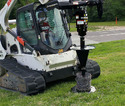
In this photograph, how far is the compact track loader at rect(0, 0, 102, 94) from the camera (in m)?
5.48

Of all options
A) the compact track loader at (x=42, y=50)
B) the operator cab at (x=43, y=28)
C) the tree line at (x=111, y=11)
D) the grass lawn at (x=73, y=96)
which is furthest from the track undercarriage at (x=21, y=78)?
the tree line at (x=111, y=11)

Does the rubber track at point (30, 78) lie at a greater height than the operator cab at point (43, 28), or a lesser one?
lesser

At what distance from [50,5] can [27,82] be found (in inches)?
78.5

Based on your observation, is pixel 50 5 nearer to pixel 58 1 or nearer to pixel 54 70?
pixel 58 1

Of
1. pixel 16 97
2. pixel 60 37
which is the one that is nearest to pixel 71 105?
pixel 16 97

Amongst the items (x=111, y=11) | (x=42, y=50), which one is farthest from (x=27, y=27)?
(x=111, y=11)

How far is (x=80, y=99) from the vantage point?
16.7 feet

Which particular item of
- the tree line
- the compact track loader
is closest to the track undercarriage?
the compact track loader

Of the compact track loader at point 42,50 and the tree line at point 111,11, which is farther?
the tree line at point 111,11

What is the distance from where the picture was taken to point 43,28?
6133 millimetres

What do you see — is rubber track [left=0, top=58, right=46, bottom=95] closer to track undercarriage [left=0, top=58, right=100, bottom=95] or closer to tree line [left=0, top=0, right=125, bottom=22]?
track undercarriage [left=0, top=58, right=100, bottom=95]

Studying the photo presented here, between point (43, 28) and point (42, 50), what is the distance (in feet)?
2.07

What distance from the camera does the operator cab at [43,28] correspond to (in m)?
6.00

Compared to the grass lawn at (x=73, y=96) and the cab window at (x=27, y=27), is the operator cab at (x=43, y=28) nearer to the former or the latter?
the cab window at (x=27, y=27)
